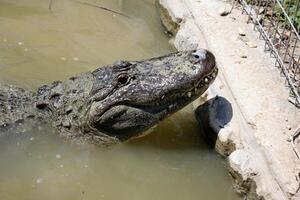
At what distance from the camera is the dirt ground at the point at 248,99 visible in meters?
4.64

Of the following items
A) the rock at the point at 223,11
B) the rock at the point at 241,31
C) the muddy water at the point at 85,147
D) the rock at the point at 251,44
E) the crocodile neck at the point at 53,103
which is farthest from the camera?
the rock at the point at 223,11

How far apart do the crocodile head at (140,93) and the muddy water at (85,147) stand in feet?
0.66

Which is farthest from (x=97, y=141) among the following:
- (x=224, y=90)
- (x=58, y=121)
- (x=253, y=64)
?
(x=253, y=64)

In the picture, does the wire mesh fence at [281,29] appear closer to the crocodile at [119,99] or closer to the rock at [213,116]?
the rock at [213,116]

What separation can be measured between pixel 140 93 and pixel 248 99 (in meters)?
0.91

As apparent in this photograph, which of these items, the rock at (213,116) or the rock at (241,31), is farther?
the rock at (241,31)

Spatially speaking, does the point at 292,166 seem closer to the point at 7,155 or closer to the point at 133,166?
the point at 133,166

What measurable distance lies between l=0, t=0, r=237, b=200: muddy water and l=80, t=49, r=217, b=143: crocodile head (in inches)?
7.9

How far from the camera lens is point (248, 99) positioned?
17.2 ft

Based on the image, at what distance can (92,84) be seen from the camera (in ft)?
17.1

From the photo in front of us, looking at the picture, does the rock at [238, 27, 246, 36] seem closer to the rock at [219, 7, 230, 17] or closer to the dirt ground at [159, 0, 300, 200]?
the dirt ground at [159, 0, 300, 200]

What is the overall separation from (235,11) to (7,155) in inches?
113

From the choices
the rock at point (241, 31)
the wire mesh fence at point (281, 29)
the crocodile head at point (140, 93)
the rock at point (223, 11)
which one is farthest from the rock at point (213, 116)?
the rock at point (223, 11)

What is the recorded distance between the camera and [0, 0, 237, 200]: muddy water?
480 cm
